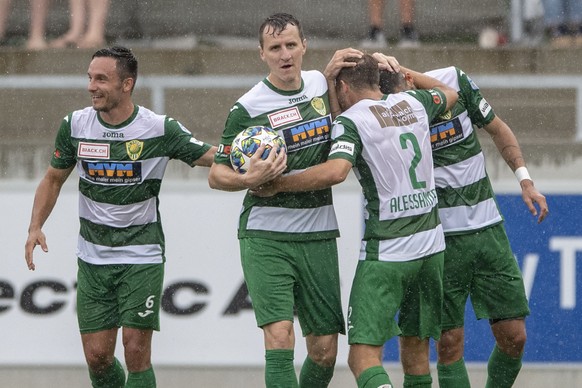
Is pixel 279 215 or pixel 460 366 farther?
pixel 460 366

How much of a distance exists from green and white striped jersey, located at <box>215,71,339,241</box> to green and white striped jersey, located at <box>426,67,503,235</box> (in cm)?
83

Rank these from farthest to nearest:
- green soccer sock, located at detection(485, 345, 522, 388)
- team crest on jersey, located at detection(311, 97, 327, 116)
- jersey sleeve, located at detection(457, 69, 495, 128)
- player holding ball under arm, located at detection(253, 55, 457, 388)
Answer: green soccer sock, located at detection(485, 345, 522, 388) < jersey sleeve, located at detection(457, 69, 495, 128) < team crest on jersey, located at detection(311, 97, 327, 116) < player holding ball under arm, located at detection(253, 55, 457, 388)

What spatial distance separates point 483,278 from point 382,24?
2931 mm

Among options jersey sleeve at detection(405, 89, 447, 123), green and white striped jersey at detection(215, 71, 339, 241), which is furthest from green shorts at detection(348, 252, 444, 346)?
jersey sleeve at detection(405, 89, 447, 123)

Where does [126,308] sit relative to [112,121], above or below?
below

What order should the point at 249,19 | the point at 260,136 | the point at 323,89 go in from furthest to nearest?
the point at 249,19
the point at 323,89
the point at 260,136

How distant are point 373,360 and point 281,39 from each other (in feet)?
5.92

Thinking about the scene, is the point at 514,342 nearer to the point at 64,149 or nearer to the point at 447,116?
the point at 447,116

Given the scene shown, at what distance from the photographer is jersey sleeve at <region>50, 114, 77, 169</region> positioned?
7.75 m

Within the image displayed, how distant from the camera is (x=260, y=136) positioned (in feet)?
22.6

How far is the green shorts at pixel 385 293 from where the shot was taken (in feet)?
22.9

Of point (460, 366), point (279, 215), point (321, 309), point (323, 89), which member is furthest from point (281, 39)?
point (460, 366)

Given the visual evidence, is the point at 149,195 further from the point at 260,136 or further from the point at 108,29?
the point at 108,29

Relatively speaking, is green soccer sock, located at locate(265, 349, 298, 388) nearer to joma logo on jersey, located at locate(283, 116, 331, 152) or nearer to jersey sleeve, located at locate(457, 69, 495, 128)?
joma logo on jersey, located at locate(283, 116, 331, 152)
